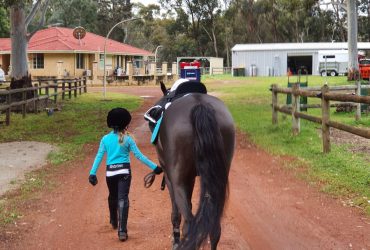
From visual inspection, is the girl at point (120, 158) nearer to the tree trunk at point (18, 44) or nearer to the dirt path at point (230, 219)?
the dirt path at point (230, 219)

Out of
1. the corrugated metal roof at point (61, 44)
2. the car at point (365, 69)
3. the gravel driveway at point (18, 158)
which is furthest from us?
the corrugated metal roof at point (61, 44)

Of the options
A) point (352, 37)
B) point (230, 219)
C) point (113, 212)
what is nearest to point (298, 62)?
point (352, 37)

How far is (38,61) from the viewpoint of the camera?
155 feet

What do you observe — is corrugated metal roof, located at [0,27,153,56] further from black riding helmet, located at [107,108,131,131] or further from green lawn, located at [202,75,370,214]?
black riding helmet, located at [107,108,131,131]

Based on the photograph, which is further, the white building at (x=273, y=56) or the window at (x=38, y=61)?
the white building at (x=273, y=56)

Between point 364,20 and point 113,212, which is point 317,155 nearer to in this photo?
point 113,212

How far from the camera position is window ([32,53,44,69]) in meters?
46.9

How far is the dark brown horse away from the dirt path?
1145 mm

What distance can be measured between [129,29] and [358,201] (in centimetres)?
8624

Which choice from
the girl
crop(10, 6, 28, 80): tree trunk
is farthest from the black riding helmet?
crop(10, 6, 28, 80): tree trunk

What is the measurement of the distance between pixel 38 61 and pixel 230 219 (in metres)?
43.5

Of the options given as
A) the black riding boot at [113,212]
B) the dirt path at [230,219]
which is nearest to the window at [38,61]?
the dirt path at [230,219]

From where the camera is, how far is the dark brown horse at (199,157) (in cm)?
421

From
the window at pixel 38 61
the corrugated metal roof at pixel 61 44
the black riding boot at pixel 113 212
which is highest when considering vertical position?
the corrugated metal roof at pixel 61 44
